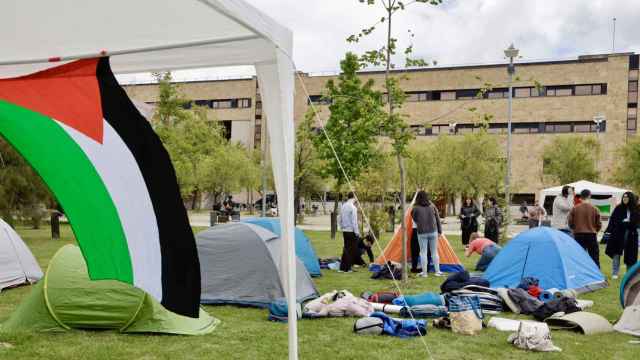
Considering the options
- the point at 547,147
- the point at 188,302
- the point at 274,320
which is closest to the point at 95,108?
the point at 188,302

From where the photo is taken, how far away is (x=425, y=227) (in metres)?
11.6

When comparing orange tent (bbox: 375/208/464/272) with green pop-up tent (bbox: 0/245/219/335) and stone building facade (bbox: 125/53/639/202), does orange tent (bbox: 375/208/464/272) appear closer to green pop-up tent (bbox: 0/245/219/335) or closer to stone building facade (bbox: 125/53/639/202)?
green pop-up tent (bbox: 0/245/219/335)

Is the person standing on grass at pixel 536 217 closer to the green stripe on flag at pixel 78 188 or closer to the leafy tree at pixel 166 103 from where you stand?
the leafy tree at pixel 166 103

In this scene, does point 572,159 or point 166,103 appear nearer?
point 166,103

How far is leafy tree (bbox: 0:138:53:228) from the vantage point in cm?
1817

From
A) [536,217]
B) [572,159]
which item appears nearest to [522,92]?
[572,159]

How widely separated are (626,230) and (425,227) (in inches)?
143

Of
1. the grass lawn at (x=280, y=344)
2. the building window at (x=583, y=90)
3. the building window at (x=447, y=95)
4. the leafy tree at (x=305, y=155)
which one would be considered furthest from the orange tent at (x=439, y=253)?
the building window at (x=583, y=90)

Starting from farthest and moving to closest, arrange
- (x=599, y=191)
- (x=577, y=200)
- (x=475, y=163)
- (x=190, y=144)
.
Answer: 1. (x=475, y=163)
2. (x=190, y=144)
3. (x=599, y=191)
4. (x=577, y=200)

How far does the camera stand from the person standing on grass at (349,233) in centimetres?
1225

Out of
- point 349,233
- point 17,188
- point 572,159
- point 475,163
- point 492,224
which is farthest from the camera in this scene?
point 572,159

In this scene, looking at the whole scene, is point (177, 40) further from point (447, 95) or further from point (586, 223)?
point (447, 95)

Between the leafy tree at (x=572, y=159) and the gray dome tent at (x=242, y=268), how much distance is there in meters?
39.7

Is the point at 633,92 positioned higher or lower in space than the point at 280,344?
higher
